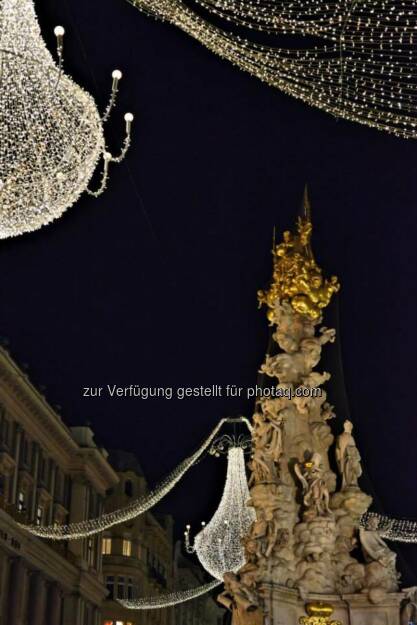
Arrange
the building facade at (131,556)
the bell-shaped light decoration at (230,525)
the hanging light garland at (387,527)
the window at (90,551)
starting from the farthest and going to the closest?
the building facade at (131,556)
the window at (90,551)
the bell-shaped light decoration at (230,525)
the hanging light garland at (387,527)

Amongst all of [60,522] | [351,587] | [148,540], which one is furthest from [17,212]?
[148,540]

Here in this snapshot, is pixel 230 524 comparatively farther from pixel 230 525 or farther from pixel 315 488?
pixel 315 488

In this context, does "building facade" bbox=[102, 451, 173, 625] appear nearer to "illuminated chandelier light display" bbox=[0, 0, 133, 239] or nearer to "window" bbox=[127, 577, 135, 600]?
"window" bbox=[127, 577, 135, 600]

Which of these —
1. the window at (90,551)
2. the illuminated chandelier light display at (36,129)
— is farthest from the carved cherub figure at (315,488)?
the window at (90,551)

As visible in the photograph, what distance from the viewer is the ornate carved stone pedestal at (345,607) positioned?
1769 cm

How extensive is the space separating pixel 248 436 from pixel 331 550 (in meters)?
12.4

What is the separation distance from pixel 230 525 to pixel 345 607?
8233 mm

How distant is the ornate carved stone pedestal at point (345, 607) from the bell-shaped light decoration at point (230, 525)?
668 cm

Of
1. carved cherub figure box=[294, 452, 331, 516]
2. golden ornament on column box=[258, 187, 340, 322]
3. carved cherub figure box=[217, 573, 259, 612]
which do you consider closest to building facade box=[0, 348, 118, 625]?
golden ornament on column box=[258, 187, 340, 322]

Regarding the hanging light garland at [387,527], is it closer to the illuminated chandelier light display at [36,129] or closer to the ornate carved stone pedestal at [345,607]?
the ornate carved stone pedestal at [345,607]

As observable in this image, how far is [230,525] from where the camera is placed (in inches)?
1021

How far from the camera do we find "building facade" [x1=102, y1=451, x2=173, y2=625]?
202 feet

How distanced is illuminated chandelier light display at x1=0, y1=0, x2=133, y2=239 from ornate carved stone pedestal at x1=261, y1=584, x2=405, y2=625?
9.24 meters

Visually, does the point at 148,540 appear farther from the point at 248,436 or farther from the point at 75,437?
the point at 248,436
